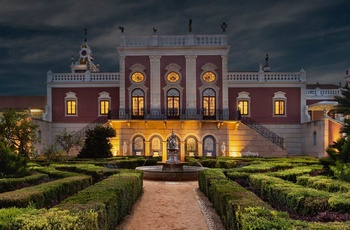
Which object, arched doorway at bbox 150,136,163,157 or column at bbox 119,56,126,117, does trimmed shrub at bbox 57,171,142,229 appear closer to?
arched doorway at bbox 150,136,163,157

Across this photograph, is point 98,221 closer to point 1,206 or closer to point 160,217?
point 1,206

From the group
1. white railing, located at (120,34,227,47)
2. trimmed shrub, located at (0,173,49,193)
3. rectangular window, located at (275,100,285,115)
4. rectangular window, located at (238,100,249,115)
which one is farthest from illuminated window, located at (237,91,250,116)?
trimmed shrub, located at (0,173,49,193)

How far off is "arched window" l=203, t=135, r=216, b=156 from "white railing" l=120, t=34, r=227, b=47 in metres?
8.50

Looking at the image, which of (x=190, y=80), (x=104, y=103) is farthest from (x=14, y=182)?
(x=104, y=103)

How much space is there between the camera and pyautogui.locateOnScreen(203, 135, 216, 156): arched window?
113ft

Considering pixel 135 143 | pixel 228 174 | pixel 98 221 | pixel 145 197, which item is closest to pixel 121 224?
pixel 98 221

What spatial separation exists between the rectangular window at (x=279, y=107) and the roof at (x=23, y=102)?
25303 millimetres

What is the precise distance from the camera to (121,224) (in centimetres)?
996

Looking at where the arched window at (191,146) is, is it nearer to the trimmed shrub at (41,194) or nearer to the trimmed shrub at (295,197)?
the trimmed shrub at (41,194)

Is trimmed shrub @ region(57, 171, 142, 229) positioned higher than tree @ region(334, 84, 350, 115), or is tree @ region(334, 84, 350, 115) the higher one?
tree @ region(334, 84, 350, 115)

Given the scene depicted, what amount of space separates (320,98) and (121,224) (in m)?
34.6

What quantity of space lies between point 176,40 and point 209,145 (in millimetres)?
10011

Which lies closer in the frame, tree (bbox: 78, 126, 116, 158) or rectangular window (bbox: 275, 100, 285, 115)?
tree (bbox: 78, 126, 116, 158)

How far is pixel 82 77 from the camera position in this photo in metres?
37.5
